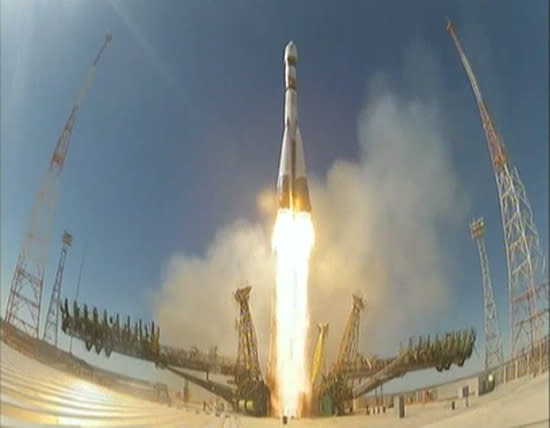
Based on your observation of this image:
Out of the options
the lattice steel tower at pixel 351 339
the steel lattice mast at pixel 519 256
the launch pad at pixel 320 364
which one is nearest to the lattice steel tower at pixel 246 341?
the launch pad at pixel 320 364

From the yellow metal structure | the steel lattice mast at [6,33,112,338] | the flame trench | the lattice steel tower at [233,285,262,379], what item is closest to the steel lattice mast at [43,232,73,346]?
the steel lattice mast at [6,33,112,338]

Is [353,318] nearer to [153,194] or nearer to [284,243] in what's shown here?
[284,243]

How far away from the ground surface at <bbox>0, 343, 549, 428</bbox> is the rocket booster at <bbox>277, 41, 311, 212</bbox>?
91cm

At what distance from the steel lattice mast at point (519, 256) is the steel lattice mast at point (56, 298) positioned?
6.45ft

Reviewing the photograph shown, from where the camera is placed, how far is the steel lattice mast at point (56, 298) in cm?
411

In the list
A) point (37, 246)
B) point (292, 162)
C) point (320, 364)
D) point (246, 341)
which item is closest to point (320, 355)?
point (320, 364)

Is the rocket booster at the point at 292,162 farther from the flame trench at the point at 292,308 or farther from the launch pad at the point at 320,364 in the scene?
the launch pad at the point at 320,364

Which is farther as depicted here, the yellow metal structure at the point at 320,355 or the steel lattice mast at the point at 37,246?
the steel lattice mast at the point at 37,246

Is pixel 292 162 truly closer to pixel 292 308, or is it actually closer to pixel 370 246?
pixel 370 246

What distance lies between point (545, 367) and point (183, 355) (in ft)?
4.90

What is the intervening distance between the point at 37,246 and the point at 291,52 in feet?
4.97

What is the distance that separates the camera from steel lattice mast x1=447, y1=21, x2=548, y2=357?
3.33 metres

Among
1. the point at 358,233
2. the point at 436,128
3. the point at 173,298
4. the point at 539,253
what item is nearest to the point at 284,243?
the point at 358,233

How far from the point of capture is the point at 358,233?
3686mm
